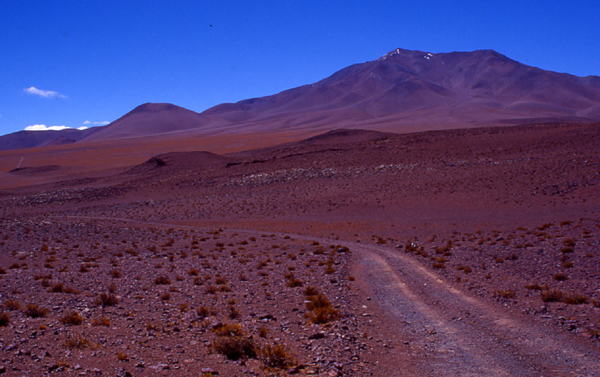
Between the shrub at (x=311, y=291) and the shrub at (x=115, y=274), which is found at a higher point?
the shrub at (x=115, y=274)

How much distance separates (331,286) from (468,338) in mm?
3958

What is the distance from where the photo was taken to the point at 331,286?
10.4 m

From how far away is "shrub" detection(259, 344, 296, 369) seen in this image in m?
5.83

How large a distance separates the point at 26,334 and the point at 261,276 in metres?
6.09

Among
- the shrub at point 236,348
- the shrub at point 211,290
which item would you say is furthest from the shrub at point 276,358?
the shrub at point 211,290

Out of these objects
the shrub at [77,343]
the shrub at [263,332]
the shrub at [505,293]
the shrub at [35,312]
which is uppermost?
the shrub at [35,312]

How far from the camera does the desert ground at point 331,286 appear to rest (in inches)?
237

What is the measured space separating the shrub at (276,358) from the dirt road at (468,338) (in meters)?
1.38

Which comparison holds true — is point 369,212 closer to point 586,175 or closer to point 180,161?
point 586,175

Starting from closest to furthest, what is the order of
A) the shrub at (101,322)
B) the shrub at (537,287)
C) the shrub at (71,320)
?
1. the shrub at (71,320)
2. the shrub at (101,322)
3. the shrub at (537,287)

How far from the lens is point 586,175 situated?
26688mm

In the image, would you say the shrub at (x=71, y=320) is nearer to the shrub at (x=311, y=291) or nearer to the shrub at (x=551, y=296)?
the shrub at (x=311, y=291)

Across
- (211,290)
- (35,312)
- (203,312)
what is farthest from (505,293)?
(35,312)

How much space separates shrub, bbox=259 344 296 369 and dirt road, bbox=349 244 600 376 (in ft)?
4.52
